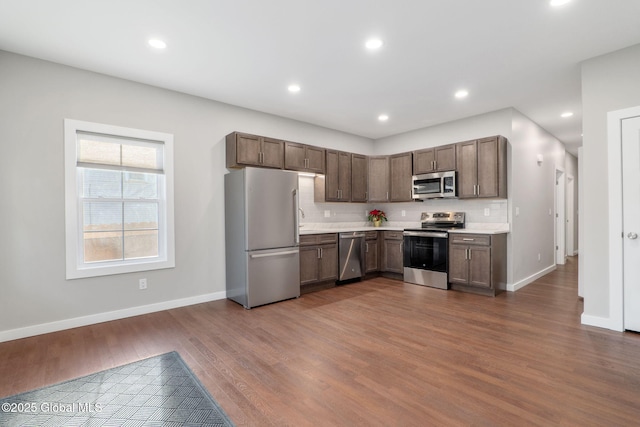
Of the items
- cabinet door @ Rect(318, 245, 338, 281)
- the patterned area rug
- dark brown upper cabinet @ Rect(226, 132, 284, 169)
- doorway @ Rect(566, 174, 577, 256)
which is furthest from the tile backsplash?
doorway @ Rect(566, 174, 577, 256)

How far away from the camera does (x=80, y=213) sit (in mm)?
3312

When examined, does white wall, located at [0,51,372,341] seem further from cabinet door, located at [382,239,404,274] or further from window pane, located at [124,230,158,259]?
cabinet door, located at [382,239,404,274]

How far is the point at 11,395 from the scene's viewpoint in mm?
2053

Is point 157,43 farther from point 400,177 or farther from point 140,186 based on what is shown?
point 400,177

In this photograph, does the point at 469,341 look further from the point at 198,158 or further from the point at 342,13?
the point at 198,158

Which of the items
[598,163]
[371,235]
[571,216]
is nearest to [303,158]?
[371,235]

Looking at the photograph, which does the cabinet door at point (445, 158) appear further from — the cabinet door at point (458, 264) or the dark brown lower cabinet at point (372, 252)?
the dark brown lower cabinet at point (372, 252)

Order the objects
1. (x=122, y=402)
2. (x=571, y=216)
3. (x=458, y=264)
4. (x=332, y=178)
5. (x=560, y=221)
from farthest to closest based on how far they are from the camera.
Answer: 1. (x=571, y=216)
2. (x=560, y=221)
3. (x=332, y=178)
4. (x=458, y=264)
5. (x=122, y=402)

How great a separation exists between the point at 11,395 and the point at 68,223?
169 centimetres

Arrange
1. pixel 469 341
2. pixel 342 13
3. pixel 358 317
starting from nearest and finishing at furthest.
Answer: pixel 342 13 < pixel 469 341 < pixel 358 317

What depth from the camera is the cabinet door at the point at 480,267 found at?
426 cm

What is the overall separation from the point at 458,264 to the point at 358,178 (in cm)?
235

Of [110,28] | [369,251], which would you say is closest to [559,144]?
[369,251]

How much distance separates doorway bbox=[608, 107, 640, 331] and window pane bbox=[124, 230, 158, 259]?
5.06 meters
